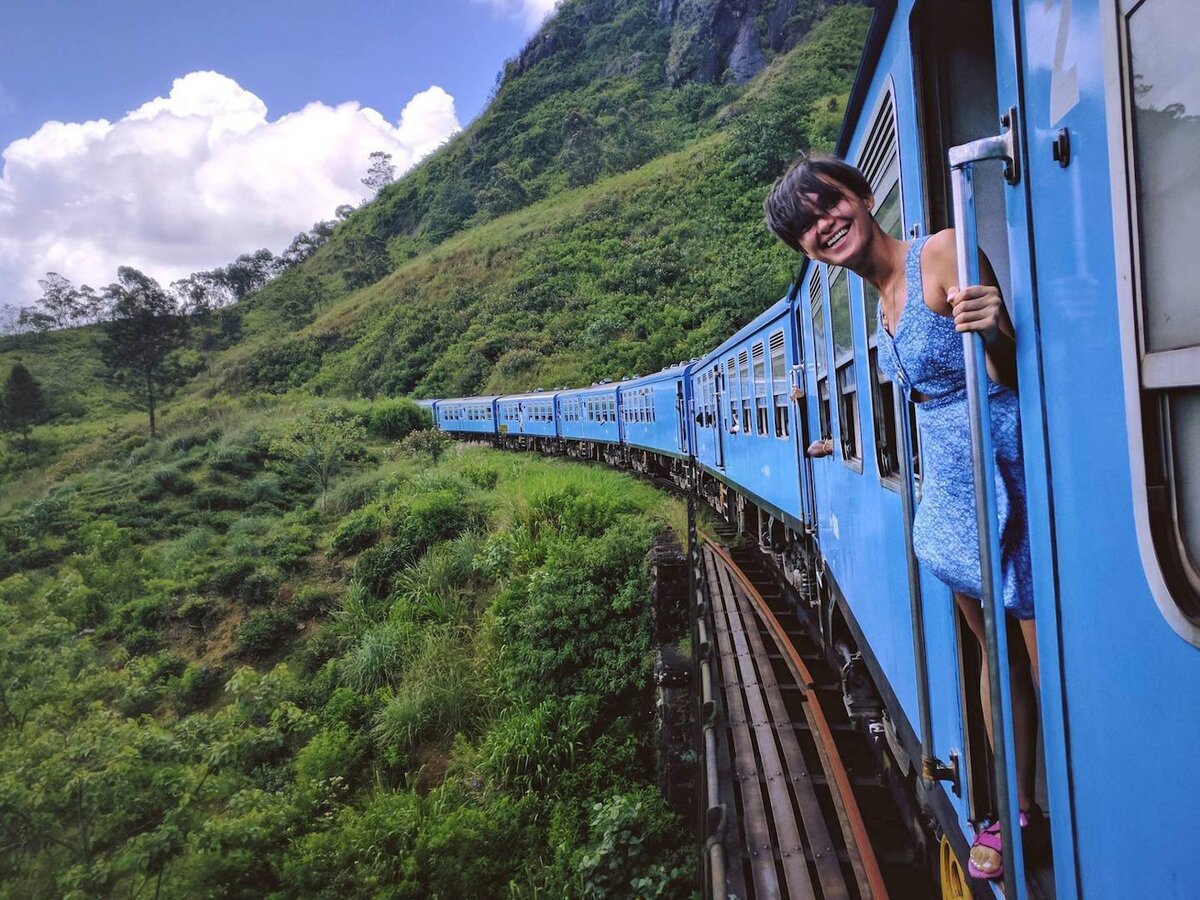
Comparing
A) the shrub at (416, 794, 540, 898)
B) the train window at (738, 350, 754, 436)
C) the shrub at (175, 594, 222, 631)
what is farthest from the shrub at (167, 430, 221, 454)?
the train window at (738, 350, 754, 436)

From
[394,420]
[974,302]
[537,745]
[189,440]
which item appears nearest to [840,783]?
[974,302]

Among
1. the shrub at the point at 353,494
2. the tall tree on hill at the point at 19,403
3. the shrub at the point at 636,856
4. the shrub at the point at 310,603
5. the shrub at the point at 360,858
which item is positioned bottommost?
the shrub at the point at 360,858

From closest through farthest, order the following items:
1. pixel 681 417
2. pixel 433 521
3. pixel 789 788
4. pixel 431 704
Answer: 1. pixel 789 788
2. pixel 431 704
3. pixel 681 417
4. pixel 433 521

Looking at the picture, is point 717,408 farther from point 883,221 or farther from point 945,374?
point 945,374

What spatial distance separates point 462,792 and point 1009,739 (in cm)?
818

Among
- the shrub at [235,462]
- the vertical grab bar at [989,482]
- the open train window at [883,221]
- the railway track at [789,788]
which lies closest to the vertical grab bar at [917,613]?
the open train window at [883,221]

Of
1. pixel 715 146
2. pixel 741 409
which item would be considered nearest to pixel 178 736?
pixel 741 409

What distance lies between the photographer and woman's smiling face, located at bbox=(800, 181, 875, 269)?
167 cm

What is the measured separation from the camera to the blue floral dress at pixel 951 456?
4.63ft

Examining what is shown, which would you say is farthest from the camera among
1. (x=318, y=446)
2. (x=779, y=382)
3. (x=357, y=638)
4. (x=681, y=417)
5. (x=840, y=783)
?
(x=318, y=446)

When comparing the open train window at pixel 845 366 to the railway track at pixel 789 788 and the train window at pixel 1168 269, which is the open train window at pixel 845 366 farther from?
the train window at pixel 1168 269

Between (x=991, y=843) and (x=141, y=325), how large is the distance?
147ft

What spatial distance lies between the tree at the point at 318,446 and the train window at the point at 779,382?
54.1ft

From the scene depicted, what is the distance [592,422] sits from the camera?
21.3 meters
